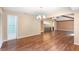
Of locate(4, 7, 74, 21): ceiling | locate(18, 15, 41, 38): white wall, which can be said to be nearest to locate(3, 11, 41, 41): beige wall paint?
locate(18, 15, 41, 38): white wall

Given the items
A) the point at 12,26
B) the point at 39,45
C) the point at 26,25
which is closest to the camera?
the point at 39,45

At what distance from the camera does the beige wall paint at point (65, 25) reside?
11.8 metres

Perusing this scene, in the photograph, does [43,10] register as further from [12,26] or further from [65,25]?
[65,25]

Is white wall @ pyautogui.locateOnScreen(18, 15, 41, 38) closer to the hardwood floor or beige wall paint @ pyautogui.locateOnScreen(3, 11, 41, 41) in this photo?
beige wall paint @ pyautogui.locateOnScreen(3, 11, 41, 41)

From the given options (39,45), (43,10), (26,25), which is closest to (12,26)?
(26,25)

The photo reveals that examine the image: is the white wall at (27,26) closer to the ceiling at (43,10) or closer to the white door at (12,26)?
the white door at (12,26)

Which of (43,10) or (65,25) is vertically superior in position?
(43,10)

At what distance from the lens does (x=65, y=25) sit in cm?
1234

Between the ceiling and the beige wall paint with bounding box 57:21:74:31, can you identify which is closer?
the ceiling

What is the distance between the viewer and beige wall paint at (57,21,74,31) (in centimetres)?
1180
